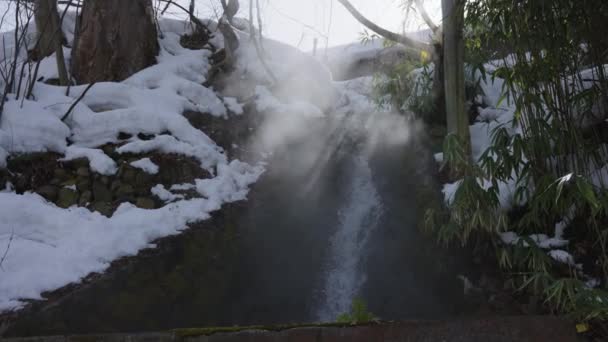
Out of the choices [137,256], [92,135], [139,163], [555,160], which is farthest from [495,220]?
[92,135]

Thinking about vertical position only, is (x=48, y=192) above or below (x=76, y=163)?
below

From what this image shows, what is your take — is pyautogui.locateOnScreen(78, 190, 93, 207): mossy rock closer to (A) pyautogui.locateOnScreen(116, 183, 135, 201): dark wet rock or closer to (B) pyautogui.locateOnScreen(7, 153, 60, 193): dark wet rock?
(A) pyautogui.locateOnScreen(116, 183, 135, 201): dark wet rock

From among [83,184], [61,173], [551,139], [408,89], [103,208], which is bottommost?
[103,208]

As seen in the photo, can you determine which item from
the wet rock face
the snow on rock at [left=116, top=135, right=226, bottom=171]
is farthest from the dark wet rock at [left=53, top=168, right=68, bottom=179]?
the snow on rock at [left=116, top=135, right=226, bottom=171]

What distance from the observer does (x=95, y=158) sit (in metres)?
4.50

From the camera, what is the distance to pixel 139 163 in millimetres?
4641

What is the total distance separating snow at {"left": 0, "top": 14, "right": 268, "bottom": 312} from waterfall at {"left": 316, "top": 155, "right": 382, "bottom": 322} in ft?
4.46

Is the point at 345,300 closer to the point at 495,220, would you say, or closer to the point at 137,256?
the point at 495,220

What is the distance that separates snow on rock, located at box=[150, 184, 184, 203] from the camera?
14.6 ft

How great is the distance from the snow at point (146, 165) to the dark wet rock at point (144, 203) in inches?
16.1

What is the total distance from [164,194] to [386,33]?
3339 mm

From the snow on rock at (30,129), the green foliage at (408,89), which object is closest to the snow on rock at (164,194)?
the snow on rock at (30,129)

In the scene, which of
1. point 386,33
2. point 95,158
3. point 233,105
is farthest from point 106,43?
point 386,33

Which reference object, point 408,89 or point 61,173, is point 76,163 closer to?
point 61,173
